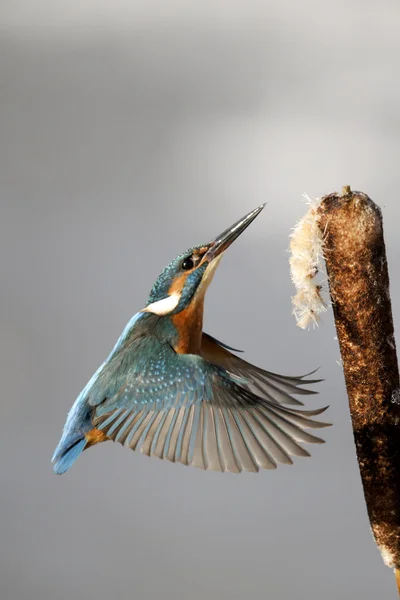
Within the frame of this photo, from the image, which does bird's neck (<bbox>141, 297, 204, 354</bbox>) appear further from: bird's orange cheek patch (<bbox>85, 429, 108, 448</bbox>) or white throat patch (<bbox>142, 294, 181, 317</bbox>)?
bird's orange cheek patch (<bbox>85, 429, 108, 448</bbox>)

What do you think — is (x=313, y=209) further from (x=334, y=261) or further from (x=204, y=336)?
(x=204, y=336)

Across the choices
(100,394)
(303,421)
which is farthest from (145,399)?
(303,421)

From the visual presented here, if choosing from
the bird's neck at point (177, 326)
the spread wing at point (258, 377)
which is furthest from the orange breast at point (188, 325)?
the spread wing at point (258, 377)

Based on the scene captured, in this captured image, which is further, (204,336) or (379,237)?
(204,336)

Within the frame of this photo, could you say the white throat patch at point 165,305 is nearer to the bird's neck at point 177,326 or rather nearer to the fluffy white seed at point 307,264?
the bird's neck at point 177,326

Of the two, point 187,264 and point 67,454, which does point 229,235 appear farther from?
point 67,454

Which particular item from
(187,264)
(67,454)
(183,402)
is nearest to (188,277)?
(187,264)
